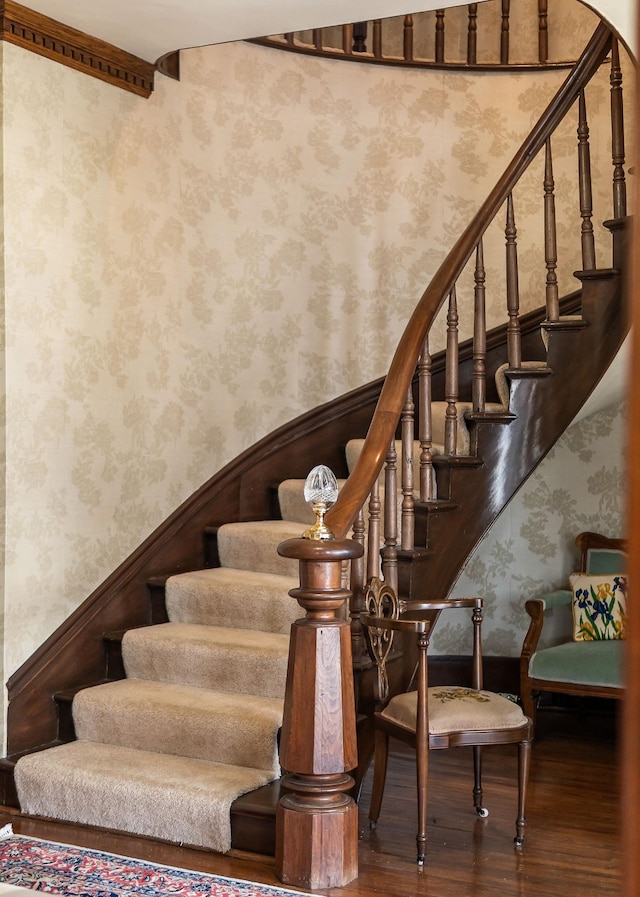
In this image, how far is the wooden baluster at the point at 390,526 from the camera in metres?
3.46

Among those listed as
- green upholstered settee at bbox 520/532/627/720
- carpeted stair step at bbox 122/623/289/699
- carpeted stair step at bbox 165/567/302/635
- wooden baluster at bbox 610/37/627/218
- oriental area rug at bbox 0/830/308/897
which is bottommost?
oriental area rug at bbox 0/830/308/897

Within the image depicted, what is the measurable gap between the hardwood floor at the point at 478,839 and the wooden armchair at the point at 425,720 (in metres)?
0.10

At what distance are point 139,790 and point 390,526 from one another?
1.20 meters

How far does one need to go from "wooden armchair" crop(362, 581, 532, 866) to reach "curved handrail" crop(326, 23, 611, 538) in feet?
1.09

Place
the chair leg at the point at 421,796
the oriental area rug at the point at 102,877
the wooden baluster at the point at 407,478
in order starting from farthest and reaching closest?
the wooden baluster at the point at 407,478 < the chair leg at the point at 421,796 < the oriental area rug at the point at 102,877

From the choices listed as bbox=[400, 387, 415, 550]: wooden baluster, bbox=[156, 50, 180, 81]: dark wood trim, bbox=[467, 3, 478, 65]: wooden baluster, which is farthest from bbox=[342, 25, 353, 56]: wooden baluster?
bbox=[400, 387, 415, 550]: wooden baluster

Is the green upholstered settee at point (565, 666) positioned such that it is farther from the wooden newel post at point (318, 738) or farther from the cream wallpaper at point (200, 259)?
the wooden newel post at point (318, 738)

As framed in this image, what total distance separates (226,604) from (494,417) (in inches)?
50.8

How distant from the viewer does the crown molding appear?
3.46 meters

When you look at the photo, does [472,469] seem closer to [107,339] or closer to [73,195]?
[107,339]

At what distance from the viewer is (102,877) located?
9.27ft

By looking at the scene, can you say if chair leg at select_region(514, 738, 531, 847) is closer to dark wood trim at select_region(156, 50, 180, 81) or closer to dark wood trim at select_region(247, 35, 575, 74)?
dark wood trim at select_region(156, 50, 180, 81)

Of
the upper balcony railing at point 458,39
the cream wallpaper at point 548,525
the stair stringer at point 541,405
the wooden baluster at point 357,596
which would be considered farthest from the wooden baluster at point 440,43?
the wooden baluster at point 357,596

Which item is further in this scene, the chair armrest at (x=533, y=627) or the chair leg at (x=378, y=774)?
the chair armrest at (x=533, y=627)
